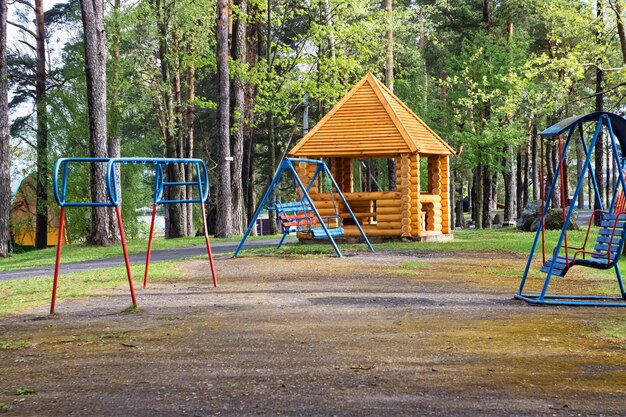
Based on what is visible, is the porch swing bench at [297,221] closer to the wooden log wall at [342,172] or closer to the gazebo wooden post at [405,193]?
the gazebo wooden post at [405,193]

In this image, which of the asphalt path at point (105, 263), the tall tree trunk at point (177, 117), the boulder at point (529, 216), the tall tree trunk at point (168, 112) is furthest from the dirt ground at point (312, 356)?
the tall tree trunk at point (177, 117)

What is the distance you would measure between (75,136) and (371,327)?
83.6 ft

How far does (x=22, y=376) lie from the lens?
5918 millimetres

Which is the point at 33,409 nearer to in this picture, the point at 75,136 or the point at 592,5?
the point at 592,5

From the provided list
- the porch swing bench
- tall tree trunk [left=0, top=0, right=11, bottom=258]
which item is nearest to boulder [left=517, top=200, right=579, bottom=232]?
the porch swing bench

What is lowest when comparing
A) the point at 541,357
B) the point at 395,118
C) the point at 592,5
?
the point at 541,357

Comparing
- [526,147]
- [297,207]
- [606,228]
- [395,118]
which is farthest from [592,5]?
[526,147]

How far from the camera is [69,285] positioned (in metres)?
12.6

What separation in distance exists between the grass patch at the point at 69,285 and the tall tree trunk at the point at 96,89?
838cm

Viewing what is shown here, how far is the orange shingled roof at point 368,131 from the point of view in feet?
73.3

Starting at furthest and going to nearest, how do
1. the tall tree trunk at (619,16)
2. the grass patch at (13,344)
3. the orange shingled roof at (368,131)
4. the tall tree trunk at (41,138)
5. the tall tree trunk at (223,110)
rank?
1. the tall tree trunk at (41,138)
2. the tall tree trunk at (223,110)
3. the orange shingled roof at (368,131)
4. the tall tree trunk at (619,16)
5. the grass patch at (13,344)

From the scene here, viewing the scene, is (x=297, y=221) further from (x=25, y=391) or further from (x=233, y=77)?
(x=233, y=77)

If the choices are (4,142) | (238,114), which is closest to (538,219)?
(238,114)

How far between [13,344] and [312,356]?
2737mm
